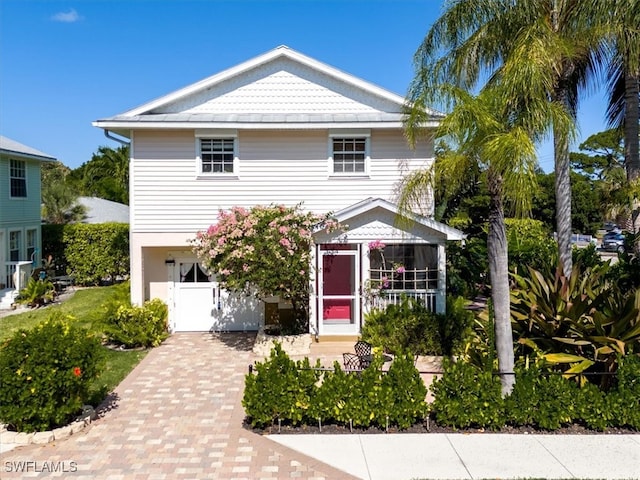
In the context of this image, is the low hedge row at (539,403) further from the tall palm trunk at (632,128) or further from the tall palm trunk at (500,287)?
the tall palm trunk at (632,128)

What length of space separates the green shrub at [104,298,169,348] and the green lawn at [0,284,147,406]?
0.36 meters

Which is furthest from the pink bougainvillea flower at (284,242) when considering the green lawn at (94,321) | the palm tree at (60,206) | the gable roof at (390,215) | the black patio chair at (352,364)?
the palm tree at (60,206)

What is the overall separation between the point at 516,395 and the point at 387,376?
2119 millimetres

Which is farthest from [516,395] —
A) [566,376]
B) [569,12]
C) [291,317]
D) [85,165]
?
[85,165]

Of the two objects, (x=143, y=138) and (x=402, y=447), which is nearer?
(x=402, y=447)

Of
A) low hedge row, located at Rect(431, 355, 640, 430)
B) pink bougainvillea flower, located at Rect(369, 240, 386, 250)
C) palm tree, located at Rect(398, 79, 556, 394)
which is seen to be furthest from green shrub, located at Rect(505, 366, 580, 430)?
pink bougainvillea flower, located at Rect(369, 240, 386, 250)

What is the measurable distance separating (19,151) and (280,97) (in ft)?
44.2

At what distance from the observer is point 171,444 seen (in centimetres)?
714

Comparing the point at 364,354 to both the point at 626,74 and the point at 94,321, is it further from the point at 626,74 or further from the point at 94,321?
the point at 626,74

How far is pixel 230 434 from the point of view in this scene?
7.46 meters

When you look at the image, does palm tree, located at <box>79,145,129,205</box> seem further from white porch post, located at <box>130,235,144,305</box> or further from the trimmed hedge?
white porch post, located at <box>130,235,144,305</box>

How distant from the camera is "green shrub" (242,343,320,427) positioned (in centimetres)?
749

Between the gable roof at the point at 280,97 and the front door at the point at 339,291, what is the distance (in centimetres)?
407

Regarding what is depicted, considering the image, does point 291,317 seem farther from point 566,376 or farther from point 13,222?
point 13,222
